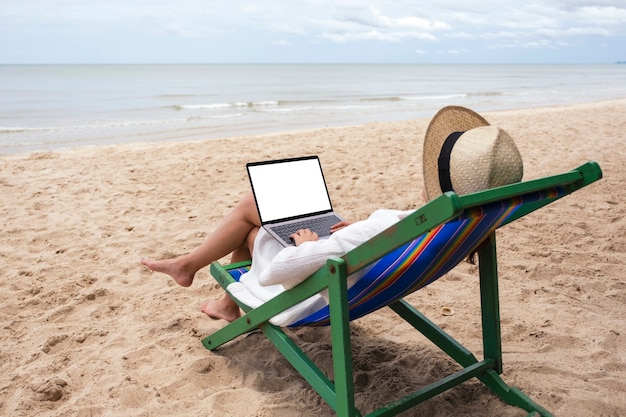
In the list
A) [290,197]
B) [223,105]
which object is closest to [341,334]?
[290,197]

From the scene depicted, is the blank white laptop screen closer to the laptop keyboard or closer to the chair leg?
the laptop keyboard

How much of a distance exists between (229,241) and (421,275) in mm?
1093

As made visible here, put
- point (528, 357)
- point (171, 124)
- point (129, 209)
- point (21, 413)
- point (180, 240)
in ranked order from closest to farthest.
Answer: point (21, 413) → point (528, 357) → point (180, 240) → point (129, 209) → point (171, 124)

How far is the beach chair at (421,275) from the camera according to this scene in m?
1.50

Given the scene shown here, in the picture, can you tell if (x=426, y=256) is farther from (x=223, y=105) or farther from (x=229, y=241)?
(x=223, y=105)

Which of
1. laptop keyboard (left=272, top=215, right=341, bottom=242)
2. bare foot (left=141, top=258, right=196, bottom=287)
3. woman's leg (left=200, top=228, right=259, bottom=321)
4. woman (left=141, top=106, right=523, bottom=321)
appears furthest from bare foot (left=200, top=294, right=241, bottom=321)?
laptop keyboard (left=272, top=215, right=341, bottom=242)

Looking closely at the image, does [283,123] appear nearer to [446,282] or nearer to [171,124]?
[171,124]

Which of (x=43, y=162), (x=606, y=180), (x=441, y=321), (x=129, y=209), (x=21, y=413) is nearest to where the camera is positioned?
(x=21, y=413)

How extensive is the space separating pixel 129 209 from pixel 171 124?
8.75 meters

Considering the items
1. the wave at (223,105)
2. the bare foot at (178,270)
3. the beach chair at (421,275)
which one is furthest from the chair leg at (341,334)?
the wave at (223,105)

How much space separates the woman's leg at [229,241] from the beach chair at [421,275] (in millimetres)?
384

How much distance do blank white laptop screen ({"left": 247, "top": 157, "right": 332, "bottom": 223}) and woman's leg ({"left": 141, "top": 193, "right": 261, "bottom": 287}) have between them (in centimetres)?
6

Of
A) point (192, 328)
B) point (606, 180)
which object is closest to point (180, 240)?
point (192, 328)

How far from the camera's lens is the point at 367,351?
276 cm
